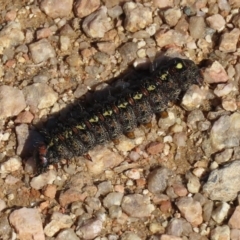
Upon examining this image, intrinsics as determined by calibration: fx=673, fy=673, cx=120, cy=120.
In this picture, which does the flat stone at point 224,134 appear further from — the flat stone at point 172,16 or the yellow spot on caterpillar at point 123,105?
the flat stone at point 172,16

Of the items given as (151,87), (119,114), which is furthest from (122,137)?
(151,87)

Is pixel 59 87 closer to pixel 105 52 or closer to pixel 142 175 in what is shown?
pixel 105 52

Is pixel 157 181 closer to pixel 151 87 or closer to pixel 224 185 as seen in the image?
pixel 224 185

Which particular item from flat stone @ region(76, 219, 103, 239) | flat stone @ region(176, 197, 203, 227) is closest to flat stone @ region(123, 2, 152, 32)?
flat stone @ region(176, 197, 203, 227)

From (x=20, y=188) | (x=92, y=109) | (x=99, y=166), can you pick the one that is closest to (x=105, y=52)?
(x=92, y=109)

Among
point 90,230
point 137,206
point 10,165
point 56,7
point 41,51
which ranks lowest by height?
point 137,206

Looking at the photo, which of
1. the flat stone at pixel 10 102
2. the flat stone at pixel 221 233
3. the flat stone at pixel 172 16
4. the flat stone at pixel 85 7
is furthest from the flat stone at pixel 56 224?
the flat stone at pixel 172 16
